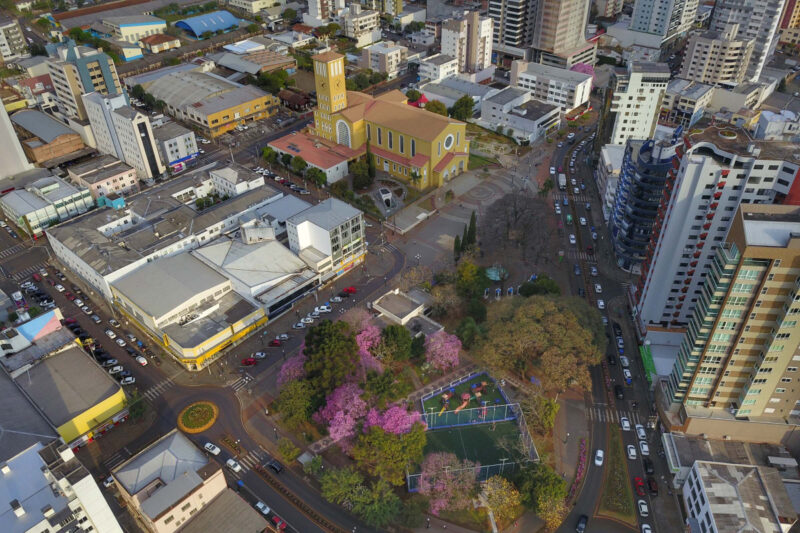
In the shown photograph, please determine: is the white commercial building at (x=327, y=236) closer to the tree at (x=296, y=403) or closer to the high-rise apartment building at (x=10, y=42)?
the tree at (x=296, y=403)

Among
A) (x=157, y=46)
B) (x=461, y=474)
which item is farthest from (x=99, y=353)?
(x=157, y=46)

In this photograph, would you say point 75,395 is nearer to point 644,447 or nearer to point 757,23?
point 644,447

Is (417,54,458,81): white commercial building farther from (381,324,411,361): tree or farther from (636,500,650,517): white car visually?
(636,500,650,517): white car

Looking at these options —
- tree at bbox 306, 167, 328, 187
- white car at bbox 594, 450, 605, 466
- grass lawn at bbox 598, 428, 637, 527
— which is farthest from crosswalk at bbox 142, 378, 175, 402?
grass lawn at bbox 598, 428, 637, 527

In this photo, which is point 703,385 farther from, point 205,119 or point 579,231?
point 205,119

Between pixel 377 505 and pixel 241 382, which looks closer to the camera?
pixel 377 505

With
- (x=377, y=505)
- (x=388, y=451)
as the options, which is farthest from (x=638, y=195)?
(x=377, y=505)
